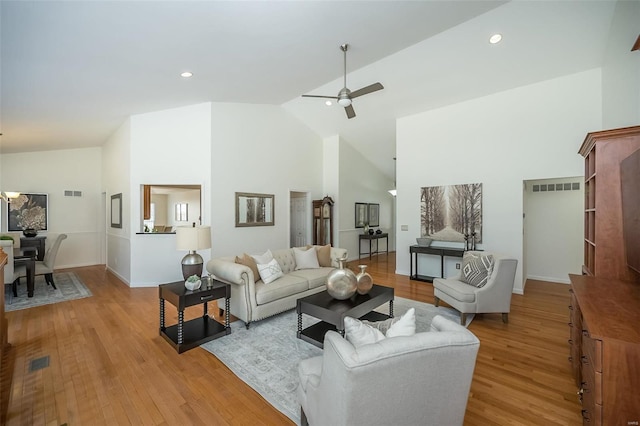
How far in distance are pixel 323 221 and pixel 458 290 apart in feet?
13.7

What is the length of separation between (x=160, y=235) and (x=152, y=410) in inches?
156

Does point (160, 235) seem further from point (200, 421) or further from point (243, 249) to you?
point (200, 421)

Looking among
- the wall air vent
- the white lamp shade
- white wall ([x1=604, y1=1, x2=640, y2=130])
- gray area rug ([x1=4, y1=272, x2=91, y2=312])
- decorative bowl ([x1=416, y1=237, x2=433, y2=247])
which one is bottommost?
gray area rug ([x1=4, y1=272, x2=91, y2=312])

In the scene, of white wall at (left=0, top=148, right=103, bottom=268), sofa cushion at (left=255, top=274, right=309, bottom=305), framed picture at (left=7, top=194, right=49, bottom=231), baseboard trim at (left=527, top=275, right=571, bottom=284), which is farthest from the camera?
white wall at (left=0, top=148, right=103, bottom=268)

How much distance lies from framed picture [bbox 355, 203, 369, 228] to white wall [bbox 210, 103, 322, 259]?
1556 millimetres

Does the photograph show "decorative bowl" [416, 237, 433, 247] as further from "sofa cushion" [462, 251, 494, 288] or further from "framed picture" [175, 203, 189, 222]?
"framed picture" [175, 203, 189, 222]

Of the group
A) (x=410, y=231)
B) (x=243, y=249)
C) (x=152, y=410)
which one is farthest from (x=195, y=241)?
(x=410, y=231)

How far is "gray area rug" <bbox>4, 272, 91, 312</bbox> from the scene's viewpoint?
13.9 feet

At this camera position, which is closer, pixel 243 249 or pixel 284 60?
pixel 284 60

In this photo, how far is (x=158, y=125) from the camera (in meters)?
5.38

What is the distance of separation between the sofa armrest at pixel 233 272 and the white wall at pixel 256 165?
1.92 meters

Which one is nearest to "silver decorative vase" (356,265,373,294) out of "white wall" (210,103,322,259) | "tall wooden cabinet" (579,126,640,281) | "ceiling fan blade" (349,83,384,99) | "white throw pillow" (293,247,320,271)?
"white throw pillow" (293,247,320,271)

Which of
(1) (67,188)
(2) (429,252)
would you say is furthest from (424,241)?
(1) (67,188)

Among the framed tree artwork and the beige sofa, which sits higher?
the framed tree artwork
